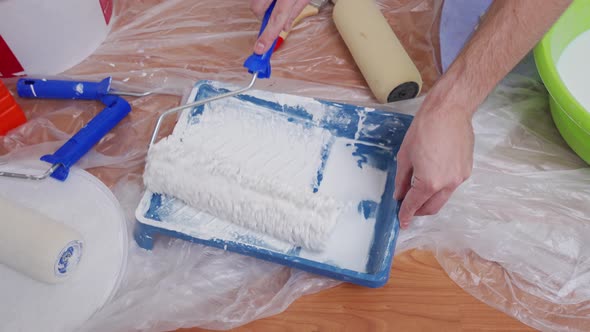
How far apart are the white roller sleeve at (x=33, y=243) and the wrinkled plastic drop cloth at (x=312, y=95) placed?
0.08m

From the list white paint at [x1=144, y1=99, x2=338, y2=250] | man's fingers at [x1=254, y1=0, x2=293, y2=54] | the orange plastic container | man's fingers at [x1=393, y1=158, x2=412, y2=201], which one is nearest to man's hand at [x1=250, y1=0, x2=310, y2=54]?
man's fingers at [x1=254, y1=0, x2=293, y2=54]

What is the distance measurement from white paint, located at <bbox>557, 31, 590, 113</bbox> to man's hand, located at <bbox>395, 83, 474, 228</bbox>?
226 millimetres

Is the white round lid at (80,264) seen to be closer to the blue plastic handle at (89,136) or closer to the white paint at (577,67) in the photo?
the blue plastic handle at (89,136)

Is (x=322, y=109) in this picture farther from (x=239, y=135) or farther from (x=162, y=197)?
(x=162, y=197)

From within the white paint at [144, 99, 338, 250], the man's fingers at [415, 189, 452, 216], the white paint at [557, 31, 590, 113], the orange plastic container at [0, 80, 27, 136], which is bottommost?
the orange plastic container at [0, 80, 27, 136]

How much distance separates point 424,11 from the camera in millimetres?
826

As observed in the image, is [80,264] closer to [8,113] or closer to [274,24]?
[8,113]

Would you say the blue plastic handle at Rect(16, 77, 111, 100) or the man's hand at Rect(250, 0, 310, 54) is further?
the blue plastic handle at Rect(16, 77, 111, 100)

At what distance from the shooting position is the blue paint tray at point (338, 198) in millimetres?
557

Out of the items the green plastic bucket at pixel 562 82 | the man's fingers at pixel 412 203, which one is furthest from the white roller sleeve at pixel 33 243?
the green plastic bucket at pixel 562 82

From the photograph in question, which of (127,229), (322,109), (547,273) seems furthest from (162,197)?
(547,273)

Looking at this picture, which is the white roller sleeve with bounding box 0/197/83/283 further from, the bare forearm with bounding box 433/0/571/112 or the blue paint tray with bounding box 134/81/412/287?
the bare forearm with bounding box 433/0/571/112

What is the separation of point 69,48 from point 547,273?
72cm

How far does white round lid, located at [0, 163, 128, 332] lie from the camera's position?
1.83 ft
